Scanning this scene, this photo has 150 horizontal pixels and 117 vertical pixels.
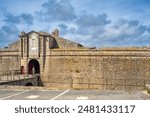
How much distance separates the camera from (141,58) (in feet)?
87.8

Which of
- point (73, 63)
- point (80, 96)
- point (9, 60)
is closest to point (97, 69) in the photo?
point (73, 63)

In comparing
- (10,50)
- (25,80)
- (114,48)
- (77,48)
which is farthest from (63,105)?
(10,50)

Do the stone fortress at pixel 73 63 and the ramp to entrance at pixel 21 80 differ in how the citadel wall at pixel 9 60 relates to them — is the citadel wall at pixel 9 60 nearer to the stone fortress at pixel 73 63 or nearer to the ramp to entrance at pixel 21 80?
the stone fortress at pixel 73 63

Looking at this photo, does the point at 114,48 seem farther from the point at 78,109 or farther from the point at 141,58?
the point at 78,109

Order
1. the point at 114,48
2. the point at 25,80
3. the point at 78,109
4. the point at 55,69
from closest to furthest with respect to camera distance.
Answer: the point at 78,109 < the point at 25,80 < the point at 114,48 < the point at 55,69

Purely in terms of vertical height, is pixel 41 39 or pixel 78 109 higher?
pixel 41 39

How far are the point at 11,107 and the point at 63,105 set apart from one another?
89 cm

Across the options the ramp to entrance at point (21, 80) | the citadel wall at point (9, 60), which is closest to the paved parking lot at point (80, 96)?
the ramp to entrance at point (21, 80)

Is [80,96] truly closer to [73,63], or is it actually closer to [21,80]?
[21,80]

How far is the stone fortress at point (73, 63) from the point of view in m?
27.0

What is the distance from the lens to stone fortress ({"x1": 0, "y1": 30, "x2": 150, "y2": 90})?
27000mm

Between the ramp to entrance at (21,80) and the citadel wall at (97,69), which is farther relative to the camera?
the citadel wall at (97,69)

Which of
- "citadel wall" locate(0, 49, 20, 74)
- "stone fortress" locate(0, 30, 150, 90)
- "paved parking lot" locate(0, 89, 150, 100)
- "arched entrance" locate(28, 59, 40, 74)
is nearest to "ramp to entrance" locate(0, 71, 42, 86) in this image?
"stone fortress" locate(0, 30, 150, 90)

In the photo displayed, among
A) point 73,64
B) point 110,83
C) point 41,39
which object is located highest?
point 41,39
